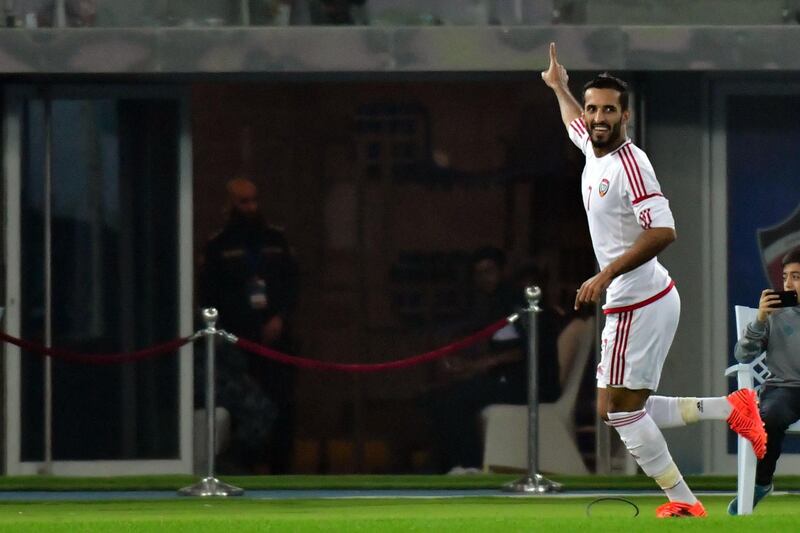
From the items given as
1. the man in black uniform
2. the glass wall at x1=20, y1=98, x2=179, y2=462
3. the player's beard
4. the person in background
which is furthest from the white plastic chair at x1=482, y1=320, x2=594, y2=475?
the player's beard

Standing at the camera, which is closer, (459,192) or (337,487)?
(337,487)

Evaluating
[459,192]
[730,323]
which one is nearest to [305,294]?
[459,192]

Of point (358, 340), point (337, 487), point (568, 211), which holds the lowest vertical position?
point (337, 487)

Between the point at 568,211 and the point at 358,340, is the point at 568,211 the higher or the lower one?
the higher one

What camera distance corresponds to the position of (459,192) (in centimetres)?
1227

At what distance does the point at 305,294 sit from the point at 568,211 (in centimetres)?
177

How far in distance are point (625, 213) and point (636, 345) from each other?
0.56 m

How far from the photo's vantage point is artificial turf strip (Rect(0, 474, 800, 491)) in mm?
11375

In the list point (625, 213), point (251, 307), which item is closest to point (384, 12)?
point (251, 307)

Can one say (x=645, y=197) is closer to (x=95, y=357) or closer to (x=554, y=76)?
(x=554, y=76)

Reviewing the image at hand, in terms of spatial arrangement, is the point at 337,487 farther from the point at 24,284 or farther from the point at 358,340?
the point at 24,284

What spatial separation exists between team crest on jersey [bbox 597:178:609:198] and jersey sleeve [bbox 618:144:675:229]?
87 mm

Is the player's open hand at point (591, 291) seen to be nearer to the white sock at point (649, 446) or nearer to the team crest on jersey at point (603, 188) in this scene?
the team crest on jersey at point (603, 188)

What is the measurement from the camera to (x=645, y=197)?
7.85 metres
